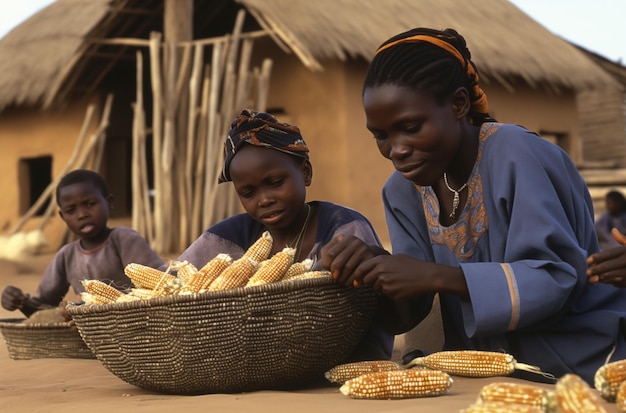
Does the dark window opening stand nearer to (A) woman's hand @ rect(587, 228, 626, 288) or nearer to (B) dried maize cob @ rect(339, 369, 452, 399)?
(B) dried maize cob @ rect(339, 369, 452, 399)

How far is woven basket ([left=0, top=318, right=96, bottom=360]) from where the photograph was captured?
5.28 meters

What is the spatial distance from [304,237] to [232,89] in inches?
307

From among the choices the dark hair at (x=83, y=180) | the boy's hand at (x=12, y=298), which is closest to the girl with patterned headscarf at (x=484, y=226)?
the dark hair at (x=83, y=180)

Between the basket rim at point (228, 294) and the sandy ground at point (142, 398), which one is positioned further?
the basket rim at point (228, 294)

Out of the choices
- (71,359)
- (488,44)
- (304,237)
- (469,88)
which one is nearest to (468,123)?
(469,88)

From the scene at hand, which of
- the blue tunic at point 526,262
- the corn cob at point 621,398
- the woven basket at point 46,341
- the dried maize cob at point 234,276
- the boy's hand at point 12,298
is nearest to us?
the corn cob at point 621,398

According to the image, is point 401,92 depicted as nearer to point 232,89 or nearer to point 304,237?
point 304,237

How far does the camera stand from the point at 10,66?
1417cm

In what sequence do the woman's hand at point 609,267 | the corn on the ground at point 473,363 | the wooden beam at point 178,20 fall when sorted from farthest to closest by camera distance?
the wooden beam at point 178,20, the corn on the ground at point 473,363, the woman's hand at point 609,267

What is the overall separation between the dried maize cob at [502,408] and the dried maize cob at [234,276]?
1.21 metres

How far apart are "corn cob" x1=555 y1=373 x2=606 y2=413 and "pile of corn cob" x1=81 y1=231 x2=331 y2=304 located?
4.05 feet

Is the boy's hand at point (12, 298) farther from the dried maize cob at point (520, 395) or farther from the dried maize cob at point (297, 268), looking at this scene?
the dried maize cob at point (520, 395)

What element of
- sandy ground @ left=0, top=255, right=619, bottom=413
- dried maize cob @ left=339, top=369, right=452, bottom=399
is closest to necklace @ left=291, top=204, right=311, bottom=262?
sandy ground @ left=0, top=255, right=619, bottom=413

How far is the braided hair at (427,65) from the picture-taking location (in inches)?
133
